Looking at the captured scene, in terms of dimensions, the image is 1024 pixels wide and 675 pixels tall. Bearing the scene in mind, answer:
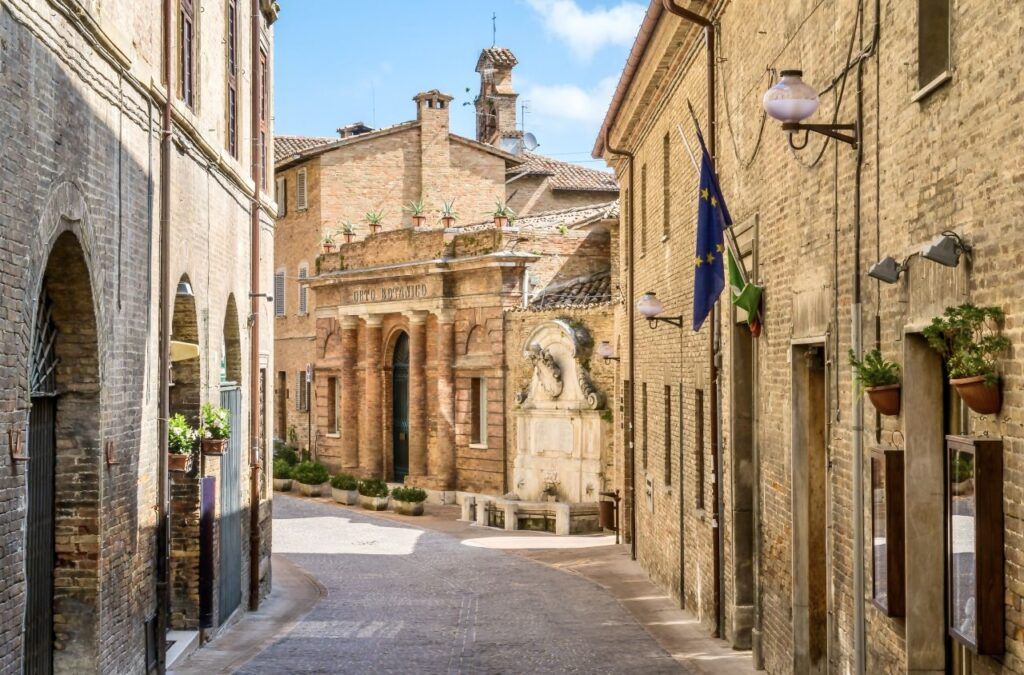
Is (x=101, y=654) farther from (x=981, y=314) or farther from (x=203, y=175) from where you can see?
(x=981, y=314)

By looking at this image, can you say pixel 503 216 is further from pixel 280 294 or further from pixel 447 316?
pixel 280 294

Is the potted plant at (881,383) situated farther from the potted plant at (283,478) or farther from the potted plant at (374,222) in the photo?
the potted plant at (283,478)

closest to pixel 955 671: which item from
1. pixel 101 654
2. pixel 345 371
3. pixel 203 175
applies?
pixel 101 654

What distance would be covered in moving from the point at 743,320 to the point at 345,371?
82.1ft

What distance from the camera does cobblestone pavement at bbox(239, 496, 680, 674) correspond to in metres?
13.1

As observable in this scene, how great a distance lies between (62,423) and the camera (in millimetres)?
9688

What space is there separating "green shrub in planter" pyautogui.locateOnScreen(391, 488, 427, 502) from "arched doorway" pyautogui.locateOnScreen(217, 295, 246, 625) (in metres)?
14.5

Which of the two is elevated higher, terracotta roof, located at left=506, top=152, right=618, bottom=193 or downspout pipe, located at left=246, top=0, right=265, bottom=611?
terracotta roof, located at left=506, top=152, right=618, bottom=193

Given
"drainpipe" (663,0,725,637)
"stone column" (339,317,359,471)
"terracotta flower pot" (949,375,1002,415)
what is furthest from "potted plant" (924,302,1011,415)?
"stone column" (339,317,359,471)

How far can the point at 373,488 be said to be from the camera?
32406mm

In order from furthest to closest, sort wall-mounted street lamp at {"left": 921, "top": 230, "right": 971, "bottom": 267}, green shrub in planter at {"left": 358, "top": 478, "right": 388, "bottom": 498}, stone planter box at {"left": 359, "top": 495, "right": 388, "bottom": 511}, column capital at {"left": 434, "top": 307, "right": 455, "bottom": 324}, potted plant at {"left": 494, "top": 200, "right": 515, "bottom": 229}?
column capital at {"left": 434, "top": 307, "right": 455, "bottom": 324}
green shrub in planter at {"left": 358, "top": 478, "right": 388, "bottom": 498}
stone planter box at {"left": 359, "top": 495, "right": 388, "bottom": 511}
potted plant at {"left": 494, "top": 200, "right": 515, "bottom": 229}
wall-mounted street lamp at {"left": 921, "top": 230, "right": 971, "bottom": 267}

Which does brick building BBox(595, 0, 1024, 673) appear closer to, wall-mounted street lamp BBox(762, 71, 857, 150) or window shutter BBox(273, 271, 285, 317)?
wall-mounted street lamp BBox(762, 71, 857, 150)

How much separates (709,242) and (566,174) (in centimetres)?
3049

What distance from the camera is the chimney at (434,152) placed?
39.4 m
